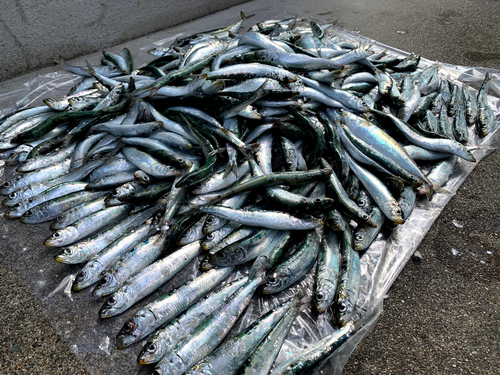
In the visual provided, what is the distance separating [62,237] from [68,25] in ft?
14.4

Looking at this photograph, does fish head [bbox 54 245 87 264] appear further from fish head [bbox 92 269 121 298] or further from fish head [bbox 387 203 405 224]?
fish head [bbox 387 203 405 224]

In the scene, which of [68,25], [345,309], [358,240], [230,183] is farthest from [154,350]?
[68,25]

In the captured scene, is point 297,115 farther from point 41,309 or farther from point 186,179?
point 41,309

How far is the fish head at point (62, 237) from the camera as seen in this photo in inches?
104

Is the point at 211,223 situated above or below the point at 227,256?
above

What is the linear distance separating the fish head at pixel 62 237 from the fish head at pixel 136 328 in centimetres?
100

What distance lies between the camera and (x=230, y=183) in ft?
9.59

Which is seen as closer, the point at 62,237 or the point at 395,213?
the point at 62,237

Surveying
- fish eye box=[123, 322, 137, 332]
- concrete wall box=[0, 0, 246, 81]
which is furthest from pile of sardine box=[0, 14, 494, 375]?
concrete wall box=[0, 0, 246, 81]

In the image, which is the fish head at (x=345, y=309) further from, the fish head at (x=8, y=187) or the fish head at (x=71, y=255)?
the fish head at (x=8, y=187)

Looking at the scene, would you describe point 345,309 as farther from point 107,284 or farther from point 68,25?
point 68,25

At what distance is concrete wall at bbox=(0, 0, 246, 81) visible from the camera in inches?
192

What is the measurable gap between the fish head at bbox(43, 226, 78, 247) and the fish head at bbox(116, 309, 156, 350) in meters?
1.00

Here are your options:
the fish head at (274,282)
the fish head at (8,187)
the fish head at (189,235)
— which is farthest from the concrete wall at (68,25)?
the fish head at (274,282)
